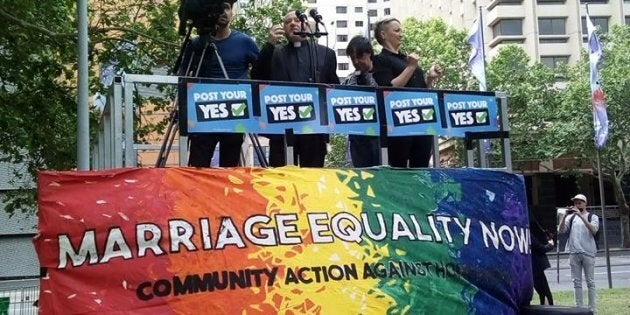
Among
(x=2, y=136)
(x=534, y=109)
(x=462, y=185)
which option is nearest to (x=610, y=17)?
(x=534, y=109)

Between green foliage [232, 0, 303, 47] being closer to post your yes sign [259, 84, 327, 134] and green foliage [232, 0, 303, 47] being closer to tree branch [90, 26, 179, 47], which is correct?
tree branch [90, 26, 179, 47]

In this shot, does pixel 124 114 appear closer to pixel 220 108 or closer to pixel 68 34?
pixel 220 108

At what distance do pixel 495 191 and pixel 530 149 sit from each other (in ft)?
112

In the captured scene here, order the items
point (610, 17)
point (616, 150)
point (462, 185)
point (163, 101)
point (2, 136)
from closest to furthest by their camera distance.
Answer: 1. point (462, 185)
2. point (163, 101)
3. point (2, 136)
4. point (616, 150)
5. point (610, 17)

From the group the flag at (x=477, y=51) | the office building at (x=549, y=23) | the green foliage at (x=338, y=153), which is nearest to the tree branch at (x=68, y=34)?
the green foliage at (x=338, y=153)

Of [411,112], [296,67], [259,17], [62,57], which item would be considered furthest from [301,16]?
[62,57]

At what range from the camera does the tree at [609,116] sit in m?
34.3

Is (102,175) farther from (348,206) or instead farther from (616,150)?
(616,150)

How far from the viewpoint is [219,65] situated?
5.41 m

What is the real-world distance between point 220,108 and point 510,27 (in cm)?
4912

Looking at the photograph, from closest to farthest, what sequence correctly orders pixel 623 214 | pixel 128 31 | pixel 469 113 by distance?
pixel 469 113 → pixel 128 31 → pixel 623 214

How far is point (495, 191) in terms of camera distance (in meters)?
5.22

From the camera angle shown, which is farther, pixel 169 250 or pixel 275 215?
Answer: pixel 275 215

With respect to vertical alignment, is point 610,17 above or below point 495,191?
above
